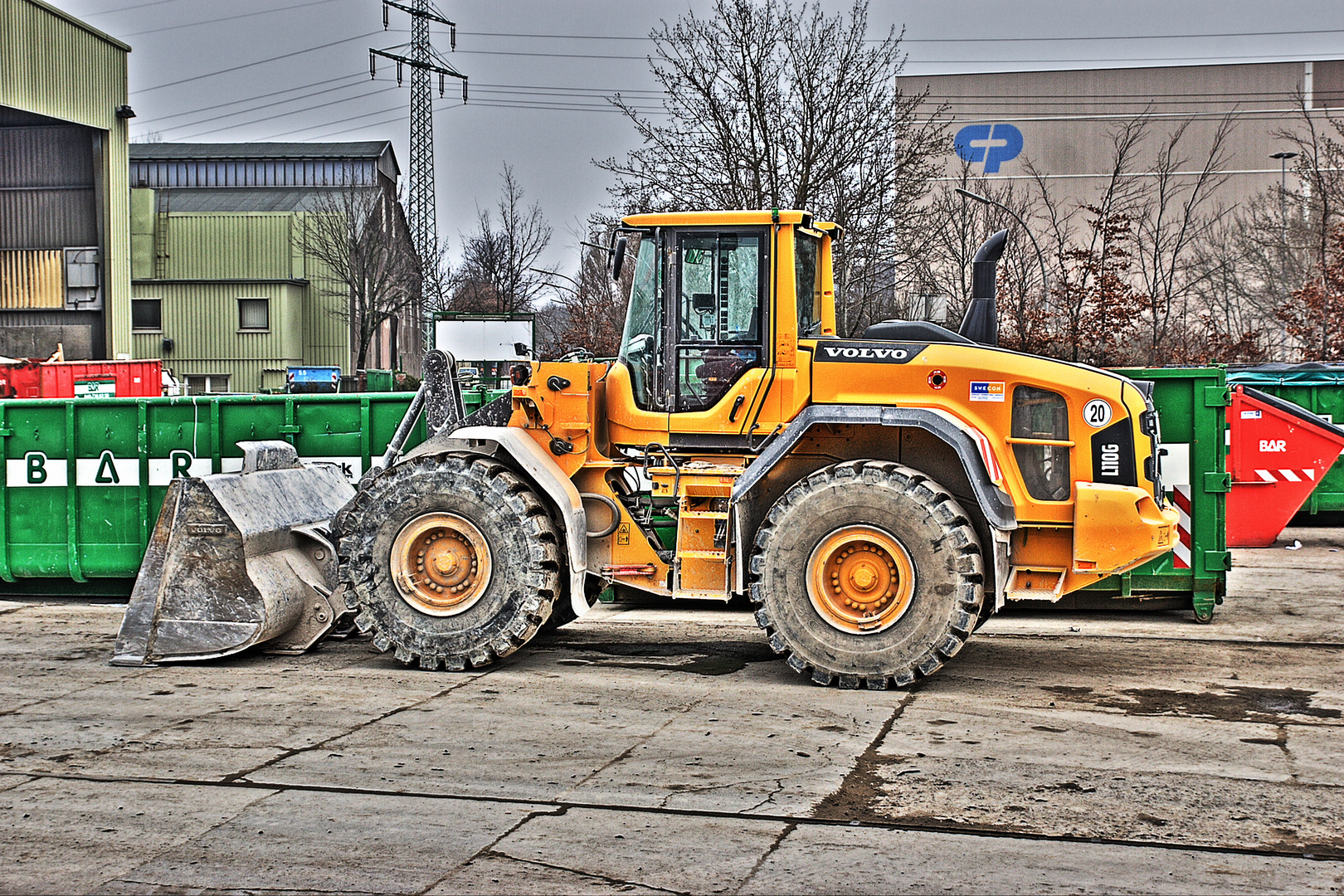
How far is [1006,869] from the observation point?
4.97 meters

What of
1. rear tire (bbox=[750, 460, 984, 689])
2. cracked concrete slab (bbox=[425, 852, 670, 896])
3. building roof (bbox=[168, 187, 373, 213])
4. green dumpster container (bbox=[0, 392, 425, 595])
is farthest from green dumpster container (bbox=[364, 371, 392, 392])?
cracked concrete slab (bbox=[425, 852, 670, 896])

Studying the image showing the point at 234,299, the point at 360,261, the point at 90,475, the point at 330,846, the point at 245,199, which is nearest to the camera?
the point at 330,846

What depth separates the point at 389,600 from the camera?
8.73 m

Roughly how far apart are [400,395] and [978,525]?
592cm

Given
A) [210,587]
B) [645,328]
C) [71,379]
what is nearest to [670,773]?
[645,328]

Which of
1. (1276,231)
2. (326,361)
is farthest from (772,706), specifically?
(326,361)

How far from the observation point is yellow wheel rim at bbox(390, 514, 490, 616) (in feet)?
28.5

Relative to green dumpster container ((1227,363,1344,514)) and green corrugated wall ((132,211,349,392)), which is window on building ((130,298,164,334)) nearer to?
green corrugated wall ((132,211,349,392))

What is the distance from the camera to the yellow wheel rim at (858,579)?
7930 millimetres

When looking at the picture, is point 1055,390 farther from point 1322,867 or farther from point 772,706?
point 1322,867

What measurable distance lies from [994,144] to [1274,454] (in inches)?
1807

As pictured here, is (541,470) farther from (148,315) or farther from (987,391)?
(148,315)

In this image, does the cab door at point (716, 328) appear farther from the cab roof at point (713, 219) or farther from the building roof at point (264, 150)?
the building roof at point (264, 150)

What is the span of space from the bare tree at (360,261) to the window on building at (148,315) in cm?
623
